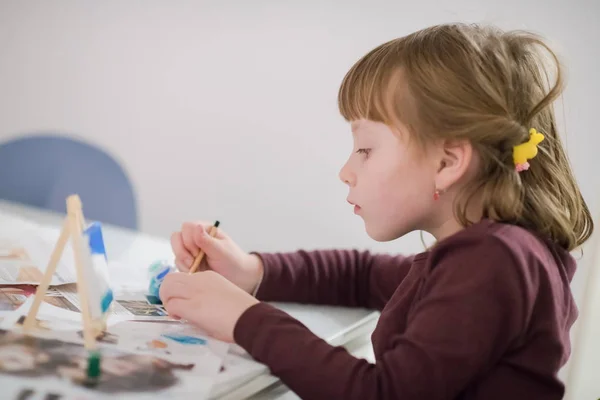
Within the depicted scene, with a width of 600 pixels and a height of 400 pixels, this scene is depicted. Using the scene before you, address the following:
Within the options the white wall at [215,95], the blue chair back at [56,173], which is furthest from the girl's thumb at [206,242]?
the white wall at [215,95]

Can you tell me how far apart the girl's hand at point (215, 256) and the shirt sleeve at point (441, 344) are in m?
0.28

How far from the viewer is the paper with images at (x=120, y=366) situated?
1.92 feet

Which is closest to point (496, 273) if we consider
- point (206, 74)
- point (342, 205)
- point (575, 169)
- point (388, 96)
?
point (388, 96)

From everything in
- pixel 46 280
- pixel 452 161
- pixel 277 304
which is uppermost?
pixel 452 161

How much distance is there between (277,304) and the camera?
0.99 meters

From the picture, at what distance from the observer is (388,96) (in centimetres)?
80

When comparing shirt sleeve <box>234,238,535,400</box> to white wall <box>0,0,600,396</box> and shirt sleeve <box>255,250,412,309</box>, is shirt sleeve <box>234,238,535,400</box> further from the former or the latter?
white wall <box>0,0,600,396</box>

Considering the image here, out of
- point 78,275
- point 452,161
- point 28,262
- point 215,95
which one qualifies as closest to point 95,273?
point 78,275

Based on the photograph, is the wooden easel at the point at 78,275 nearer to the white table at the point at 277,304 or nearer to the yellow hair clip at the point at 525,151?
the white table at the point at 277,304

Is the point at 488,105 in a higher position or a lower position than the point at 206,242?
higher

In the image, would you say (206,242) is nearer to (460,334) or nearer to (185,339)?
(185,339)

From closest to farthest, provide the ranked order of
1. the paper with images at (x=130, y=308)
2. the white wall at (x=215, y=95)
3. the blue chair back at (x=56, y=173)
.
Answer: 1. the paper with images at (x=130, y=308)
2. the blue chair back at (x=56, y=173)
3. the white wall at (x=215, y=95)

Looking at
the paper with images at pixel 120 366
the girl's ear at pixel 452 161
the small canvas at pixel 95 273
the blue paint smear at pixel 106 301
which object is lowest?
the paper with images at pixel 120 366

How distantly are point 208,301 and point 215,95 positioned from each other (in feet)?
3.33
